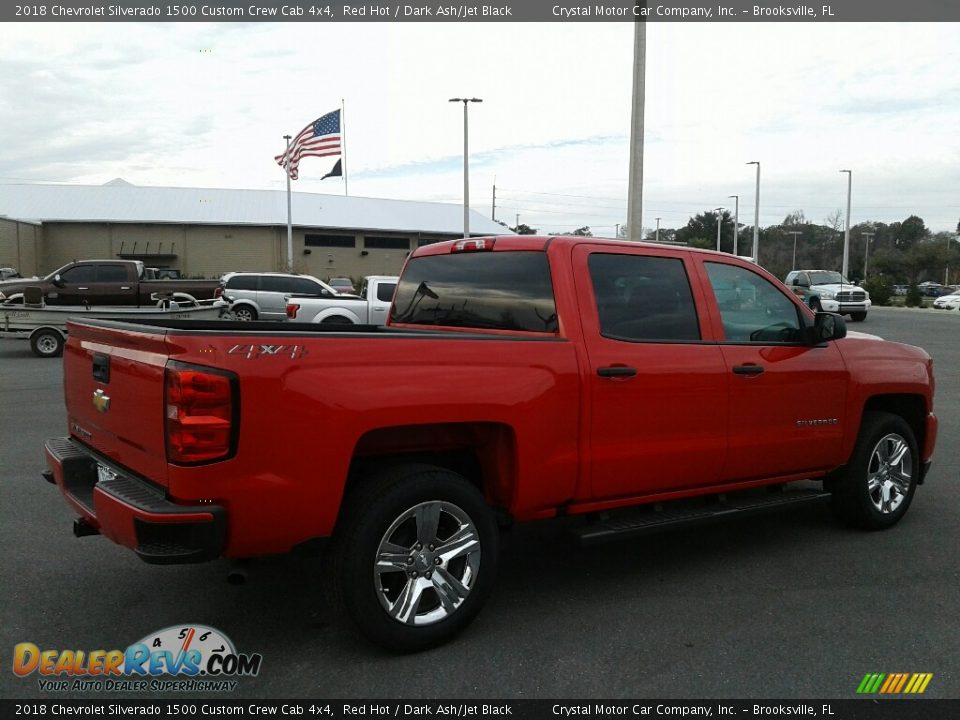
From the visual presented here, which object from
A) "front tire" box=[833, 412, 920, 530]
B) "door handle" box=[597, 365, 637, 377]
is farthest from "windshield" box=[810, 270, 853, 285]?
"door handle" box=[597, 365, 637, 377]

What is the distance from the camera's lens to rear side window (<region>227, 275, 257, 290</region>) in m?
25.7

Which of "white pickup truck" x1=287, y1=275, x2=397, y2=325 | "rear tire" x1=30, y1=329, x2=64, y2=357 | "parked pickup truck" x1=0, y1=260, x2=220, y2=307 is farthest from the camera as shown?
"parked pickup truck" x1=0, y1=260, x2=220, y2=307

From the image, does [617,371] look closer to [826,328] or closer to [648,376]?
[648,376]

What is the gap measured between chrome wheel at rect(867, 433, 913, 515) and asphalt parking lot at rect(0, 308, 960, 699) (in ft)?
0.72

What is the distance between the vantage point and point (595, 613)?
432 cm

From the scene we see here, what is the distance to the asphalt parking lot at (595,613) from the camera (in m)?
3.58

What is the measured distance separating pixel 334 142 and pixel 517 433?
107 ft

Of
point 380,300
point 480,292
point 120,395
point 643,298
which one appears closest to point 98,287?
point 380,300

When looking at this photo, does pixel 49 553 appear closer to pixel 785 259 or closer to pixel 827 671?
pixel 827 671

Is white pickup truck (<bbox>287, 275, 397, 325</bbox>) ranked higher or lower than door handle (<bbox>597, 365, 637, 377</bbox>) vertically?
lower

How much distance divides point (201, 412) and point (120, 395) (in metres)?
0.71

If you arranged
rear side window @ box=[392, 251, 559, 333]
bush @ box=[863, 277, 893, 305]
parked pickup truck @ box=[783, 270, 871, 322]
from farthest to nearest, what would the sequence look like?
1. bush @ box=[863, 277, 893, 305]
2. parked pickup truck @ box=[783, 270, 871, 322]
3. rear side window @ box=[392, 251, 559, 333]

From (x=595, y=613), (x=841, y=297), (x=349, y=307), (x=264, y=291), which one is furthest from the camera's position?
(x=841, y=297)
